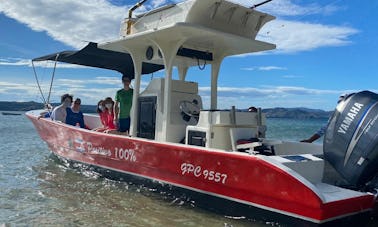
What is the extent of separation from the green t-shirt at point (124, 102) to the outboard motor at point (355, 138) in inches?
166

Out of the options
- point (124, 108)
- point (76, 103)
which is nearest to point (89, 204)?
point (124, 108)

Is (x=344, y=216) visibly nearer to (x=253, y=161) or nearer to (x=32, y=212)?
(x=253, y=161)

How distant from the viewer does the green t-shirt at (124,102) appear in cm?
785

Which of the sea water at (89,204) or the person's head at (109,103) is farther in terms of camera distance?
the person's head at (109,103)

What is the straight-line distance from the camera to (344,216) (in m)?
4.30

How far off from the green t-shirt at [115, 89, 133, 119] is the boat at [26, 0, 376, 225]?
0.63m

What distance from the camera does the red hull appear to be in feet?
13.8

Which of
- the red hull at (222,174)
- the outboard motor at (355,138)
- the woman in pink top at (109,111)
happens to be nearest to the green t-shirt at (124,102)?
the red hull at (222,174)

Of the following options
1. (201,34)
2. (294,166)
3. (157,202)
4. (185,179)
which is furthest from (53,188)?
(294,166)

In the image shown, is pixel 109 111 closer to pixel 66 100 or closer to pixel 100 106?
pixel 100 106

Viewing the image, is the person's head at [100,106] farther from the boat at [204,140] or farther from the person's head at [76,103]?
the boat at [204,140]

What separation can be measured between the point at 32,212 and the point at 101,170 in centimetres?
200

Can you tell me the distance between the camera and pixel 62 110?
9.19 metres

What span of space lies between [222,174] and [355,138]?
166 centimetres
